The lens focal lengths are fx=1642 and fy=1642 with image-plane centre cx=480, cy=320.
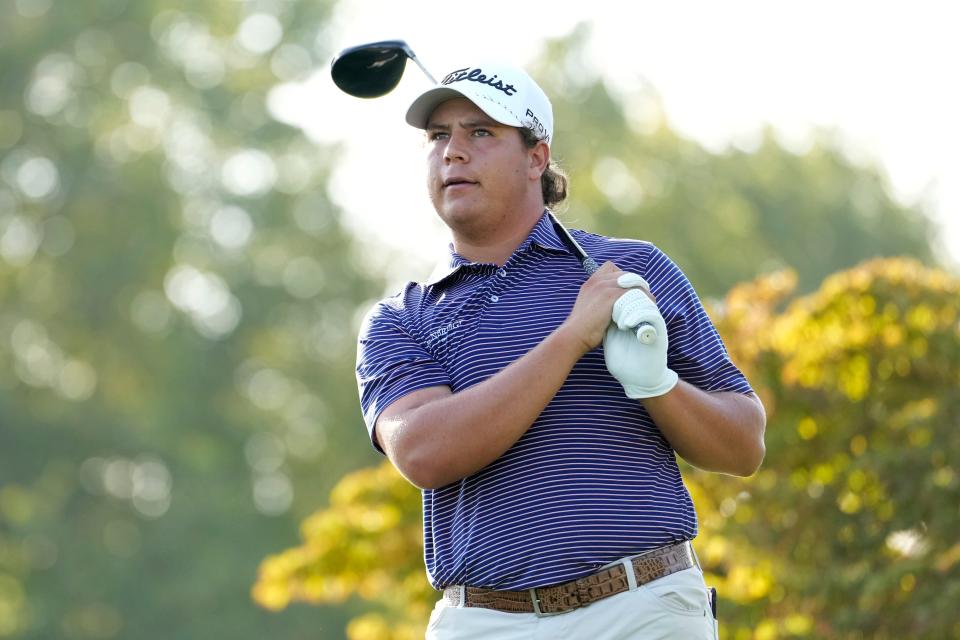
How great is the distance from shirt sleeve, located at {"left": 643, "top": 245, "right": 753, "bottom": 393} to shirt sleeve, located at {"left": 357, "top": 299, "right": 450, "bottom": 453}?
1.77 ft

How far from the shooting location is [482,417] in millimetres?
3561

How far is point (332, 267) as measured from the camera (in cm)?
2672

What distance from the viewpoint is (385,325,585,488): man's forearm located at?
11.6ft

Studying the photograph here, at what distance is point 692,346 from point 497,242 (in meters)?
0.58

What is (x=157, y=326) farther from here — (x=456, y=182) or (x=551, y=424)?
(x=551, y=424)

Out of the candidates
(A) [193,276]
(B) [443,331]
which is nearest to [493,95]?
(B) [443,331]

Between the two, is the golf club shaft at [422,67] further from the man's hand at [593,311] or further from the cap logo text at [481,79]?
the man's hand at [593,311]

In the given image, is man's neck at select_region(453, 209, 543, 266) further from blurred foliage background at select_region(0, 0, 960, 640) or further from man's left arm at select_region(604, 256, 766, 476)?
blurred foliage background at select_region(0, 0, 960, 640)

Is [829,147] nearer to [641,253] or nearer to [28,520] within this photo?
[28,520]

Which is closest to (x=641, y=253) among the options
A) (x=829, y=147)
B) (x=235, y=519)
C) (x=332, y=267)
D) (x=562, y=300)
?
(x=562, y=300)

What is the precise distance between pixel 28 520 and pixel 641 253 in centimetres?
2179

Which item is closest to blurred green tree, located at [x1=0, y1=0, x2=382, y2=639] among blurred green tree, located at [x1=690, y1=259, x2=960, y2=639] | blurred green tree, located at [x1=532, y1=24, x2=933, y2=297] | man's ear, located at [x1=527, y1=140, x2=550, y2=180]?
blurred green tree, located at [x1=532, y1=24, x2=933, y2=297]

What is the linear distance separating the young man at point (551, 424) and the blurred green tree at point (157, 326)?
20.2m

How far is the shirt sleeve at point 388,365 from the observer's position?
3.83 metres
